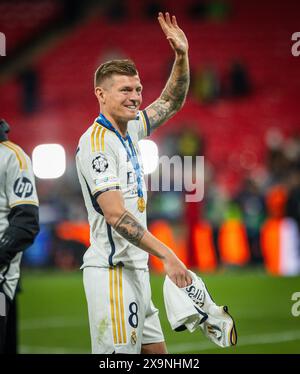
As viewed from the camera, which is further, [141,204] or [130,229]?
[141,204]

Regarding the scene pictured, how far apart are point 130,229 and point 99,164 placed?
15.7 inches

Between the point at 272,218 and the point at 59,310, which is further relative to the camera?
the point at 272,218

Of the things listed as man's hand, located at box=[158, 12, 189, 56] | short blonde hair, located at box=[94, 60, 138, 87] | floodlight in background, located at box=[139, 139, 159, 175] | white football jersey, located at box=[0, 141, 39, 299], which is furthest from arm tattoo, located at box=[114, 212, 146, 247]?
floodlight in background, located at box=[139, 139, 159, 175]

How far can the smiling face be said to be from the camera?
4.71 m

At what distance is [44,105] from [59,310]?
561 inches

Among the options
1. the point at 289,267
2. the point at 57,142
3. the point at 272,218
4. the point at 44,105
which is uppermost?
the point at 44,105

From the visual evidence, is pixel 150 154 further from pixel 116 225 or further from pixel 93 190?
pixel 116 225

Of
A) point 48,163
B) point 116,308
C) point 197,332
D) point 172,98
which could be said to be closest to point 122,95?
point 172,98

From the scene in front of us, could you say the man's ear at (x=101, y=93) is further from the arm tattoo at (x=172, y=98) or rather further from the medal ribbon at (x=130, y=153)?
the arm tattoo at (x=172, y=98)

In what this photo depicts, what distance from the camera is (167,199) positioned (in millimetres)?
17281

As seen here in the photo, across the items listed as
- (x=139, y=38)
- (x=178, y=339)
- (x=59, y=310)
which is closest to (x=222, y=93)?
(x=139, y=38)

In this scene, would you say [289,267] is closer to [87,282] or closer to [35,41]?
[87,282]

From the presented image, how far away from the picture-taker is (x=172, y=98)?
5.44 m

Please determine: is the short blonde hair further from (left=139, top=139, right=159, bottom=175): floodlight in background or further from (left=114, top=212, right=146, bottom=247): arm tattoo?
(left=139, top=139, right=159, bottom=175): floodlight in background
